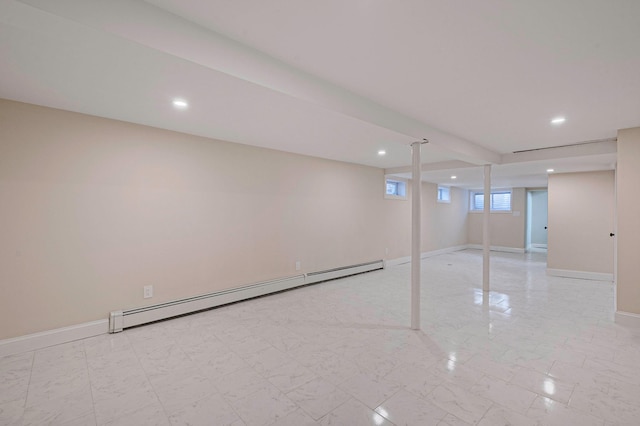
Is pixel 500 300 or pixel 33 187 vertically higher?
pixel 33 187

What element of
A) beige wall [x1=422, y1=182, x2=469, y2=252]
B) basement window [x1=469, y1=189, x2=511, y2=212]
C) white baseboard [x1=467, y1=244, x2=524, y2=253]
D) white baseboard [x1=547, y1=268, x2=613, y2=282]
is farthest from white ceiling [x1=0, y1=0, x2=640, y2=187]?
basement window [x1=469, y1=189, x2=511, y2=212]

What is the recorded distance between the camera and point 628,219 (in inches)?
132

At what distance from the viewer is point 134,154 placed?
324 centimetres

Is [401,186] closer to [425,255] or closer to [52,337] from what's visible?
Result: [425,255]

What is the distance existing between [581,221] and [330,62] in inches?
267

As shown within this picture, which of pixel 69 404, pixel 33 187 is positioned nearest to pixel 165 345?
pixel 69 404

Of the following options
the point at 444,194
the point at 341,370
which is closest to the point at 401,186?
the point at 444,194

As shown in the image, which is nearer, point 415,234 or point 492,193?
point 415,234

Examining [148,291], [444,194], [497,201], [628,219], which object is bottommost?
[148,291]

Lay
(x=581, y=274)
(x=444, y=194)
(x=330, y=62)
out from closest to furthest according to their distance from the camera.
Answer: (x=330, y=62) < (x=581, y=274) < (x=444, y=194)

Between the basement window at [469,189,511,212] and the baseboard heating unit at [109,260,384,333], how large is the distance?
7.43 metres

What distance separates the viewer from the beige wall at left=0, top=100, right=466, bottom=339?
2648 mm

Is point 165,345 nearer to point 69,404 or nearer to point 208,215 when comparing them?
point 69,404

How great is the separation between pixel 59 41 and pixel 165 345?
259cm
